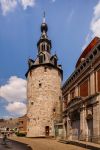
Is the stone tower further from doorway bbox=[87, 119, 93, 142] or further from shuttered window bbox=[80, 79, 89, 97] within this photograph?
doorway bbox=[87, 119, 93, 142]

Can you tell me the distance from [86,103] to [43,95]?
84.5 ft

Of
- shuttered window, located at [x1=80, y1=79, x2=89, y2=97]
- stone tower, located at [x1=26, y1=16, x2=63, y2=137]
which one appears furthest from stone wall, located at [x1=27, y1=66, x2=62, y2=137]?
shuttered window, located at [x1=80, y1=79, x2=89, y2=97]

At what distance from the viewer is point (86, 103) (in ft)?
120

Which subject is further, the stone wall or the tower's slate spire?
the tower's slate spire

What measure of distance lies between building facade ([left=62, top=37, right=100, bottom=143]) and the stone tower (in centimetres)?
1330

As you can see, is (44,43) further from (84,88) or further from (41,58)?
(84,88)

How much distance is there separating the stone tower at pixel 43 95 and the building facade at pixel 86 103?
13.3 metres

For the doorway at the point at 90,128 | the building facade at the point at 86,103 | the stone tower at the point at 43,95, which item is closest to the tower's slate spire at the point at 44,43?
the stone tower at the point at 43,95

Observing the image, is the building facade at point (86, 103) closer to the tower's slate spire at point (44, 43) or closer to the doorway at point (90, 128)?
the doorway at point (90, 128)

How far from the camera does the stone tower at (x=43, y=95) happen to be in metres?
60.2

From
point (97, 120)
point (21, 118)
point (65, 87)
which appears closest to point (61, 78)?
point (65, 87)

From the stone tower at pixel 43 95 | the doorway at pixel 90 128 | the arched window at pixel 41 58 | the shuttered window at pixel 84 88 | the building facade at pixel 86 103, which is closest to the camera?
the building facade at pixel 86 103

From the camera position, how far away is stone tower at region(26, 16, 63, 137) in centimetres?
6015

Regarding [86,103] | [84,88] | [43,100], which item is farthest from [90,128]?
[43,100]
